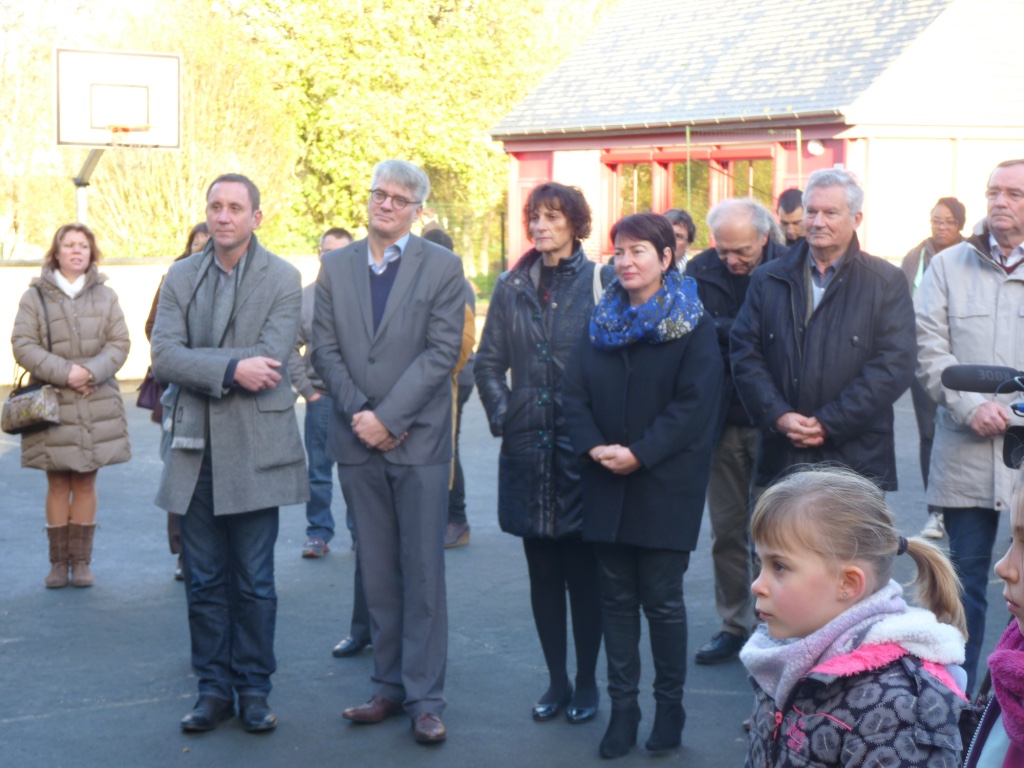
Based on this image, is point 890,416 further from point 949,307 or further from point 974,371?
point 974,371

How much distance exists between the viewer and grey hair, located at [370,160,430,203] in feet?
17.9

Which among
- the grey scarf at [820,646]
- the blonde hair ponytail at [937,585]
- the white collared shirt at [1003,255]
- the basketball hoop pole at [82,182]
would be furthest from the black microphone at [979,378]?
the basketball hoop pole at [82,182]

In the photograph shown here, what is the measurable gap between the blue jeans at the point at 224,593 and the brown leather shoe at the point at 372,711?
36cm

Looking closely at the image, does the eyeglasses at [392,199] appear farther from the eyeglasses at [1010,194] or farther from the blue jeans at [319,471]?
the blue jeans at [319,471]

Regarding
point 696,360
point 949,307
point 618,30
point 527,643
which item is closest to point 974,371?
point 696,360

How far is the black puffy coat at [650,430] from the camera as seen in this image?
16.3 ft

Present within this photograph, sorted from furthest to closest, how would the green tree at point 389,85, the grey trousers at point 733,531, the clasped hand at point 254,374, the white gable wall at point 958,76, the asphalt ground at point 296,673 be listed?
the green tree at point 389,85 → the white gable wall at point 958,76 → the grey trousers at point 733,531 → the clasped hand at point 254,374 → the asphalt ground at point 296,673

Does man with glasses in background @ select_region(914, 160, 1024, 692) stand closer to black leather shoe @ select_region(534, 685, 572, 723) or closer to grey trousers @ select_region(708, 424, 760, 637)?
grey trousers @ select_region(708, 424, 760, 637)

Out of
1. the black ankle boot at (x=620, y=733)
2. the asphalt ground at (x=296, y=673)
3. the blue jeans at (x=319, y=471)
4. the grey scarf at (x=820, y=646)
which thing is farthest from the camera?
the blue jeans at (x=319, y=471)

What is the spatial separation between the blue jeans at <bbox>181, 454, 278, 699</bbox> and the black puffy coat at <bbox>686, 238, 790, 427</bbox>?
2140mm

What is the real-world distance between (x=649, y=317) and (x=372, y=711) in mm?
1944

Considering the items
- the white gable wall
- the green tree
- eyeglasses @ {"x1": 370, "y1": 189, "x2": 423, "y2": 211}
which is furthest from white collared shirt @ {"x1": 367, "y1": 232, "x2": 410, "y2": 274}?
the green tree

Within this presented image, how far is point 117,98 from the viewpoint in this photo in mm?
19828

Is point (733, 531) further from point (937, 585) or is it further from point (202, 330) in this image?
point (937, 585)
